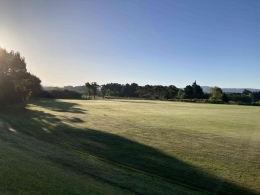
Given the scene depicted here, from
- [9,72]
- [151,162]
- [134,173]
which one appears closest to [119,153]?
[151,162]

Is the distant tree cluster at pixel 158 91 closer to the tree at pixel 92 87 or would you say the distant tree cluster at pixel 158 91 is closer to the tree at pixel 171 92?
the tree at pixel 171 92

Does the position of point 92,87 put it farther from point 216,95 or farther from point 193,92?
point 216,95

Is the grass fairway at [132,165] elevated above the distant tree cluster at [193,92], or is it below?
below

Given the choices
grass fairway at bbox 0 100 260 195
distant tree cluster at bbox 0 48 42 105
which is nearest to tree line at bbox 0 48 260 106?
Answer: distant tree cluster at bbox 0 48 42 105

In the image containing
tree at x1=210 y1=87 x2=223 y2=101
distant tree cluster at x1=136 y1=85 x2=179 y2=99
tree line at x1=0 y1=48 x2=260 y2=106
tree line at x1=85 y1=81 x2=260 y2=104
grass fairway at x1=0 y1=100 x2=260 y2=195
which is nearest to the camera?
grass fairway at x1=0 y1=100 x2=260 y2=195

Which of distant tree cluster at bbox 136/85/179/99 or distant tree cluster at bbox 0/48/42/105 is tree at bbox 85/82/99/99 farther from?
distant tree cluster at bbox 0/48/42/105

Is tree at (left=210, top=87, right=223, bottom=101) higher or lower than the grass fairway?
higher

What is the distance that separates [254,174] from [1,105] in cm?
4061

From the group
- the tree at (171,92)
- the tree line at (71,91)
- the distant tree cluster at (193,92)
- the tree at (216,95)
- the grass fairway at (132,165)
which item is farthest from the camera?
the tree at (171,92)

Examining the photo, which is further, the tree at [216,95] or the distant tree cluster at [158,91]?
the distant tree cluster at [158,91]

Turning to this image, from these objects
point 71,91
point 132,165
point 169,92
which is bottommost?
point 132,165

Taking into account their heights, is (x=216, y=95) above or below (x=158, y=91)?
below

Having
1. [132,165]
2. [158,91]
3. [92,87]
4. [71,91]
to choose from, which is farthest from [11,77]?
[158,91]

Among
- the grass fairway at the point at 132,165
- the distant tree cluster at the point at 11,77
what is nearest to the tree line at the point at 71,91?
the distant tree cluster at the point at 11,77
